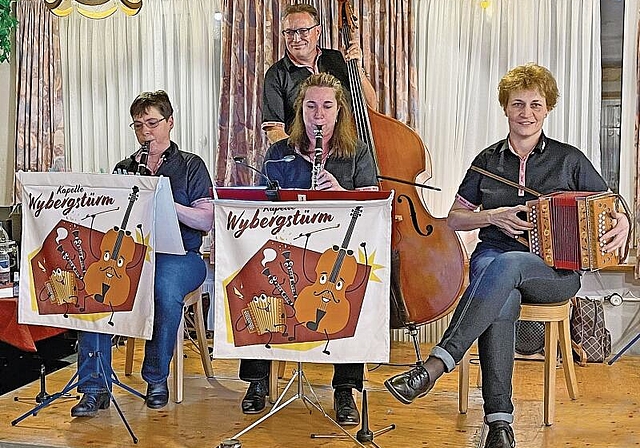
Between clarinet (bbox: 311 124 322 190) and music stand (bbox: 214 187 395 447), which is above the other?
clarinet (bbox: 311 124 322 190)

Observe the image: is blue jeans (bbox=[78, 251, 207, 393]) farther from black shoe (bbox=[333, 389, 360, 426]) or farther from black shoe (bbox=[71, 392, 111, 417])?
black shoe (bbox=[333, 389, 360, 426])

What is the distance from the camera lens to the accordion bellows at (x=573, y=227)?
3.03 m

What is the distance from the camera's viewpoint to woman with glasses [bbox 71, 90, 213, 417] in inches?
137

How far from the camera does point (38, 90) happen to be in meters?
5.19

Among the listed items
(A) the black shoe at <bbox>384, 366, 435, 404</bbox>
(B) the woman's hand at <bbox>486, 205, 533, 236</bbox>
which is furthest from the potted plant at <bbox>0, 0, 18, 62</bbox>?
(A) the black shoe at <bbox>384, 366, 435, 404</bbox>

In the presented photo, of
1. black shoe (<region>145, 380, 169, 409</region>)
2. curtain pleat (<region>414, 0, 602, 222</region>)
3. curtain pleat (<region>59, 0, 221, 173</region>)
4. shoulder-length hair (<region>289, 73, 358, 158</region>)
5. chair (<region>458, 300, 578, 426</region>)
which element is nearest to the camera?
chair (<region>458, 300, 578, 426</region>)

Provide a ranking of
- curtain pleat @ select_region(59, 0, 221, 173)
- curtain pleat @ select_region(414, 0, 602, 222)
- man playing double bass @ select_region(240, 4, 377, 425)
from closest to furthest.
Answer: man playing double bass @ select_region(240, 4, 377, 425) → curtain pleat @ select_region(414, 0, 602, 222) → curtain pleat @ select_region(59, 0, 221, 173)

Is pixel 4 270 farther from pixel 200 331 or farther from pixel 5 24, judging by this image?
pixel 5 24

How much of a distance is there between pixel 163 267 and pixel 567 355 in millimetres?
1725

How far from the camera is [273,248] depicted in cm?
286

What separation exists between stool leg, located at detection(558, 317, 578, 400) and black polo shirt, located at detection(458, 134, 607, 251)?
421 millimetres

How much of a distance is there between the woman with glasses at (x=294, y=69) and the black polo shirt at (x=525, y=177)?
73 cm

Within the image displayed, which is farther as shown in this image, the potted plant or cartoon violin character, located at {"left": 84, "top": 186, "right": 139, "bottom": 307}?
the potted plant

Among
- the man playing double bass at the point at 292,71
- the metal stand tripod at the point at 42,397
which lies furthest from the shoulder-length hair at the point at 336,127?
the metal stand tripod at the point at 42,397
